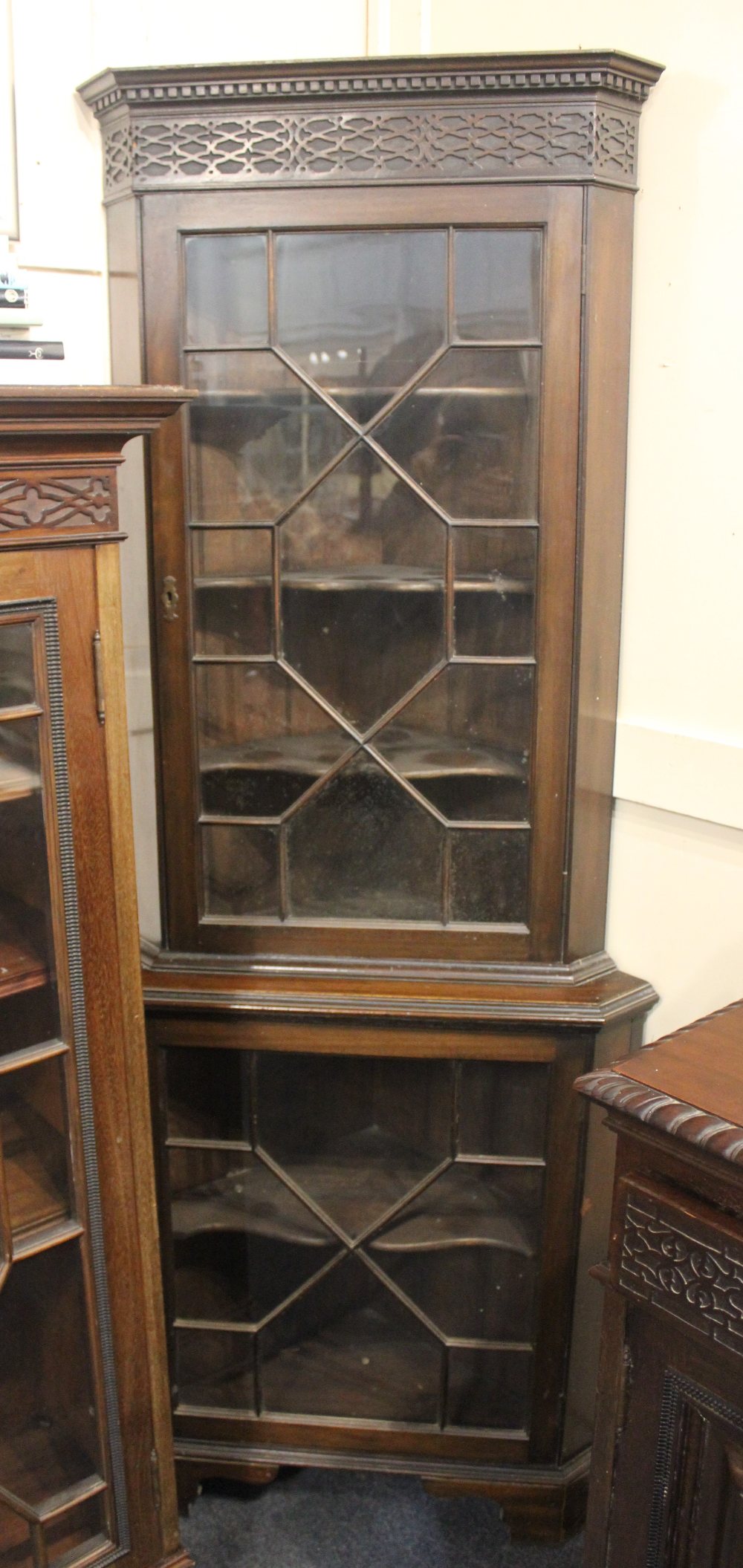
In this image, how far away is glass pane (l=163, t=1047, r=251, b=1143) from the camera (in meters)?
1.86

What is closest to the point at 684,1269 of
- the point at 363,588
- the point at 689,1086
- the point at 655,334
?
the point at 689,1086

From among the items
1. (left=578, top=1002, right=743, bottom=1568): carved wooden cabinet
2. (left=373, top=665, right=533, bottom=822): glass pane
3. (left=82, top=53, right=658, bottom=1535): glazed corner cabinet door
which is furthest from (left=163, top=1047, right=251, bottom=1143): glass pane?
(left=578, top=1002, right=743, bottom=1568): carved wooden cabinet

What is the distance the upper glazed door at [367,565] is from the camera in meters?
1.63

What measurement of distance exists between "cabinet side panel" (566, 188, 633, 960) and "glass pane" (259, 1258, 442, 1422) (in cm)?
65

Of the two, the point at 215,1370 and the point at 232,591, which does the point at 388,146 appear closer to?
the point at 232,591

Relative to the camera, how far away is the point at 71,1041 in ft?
4.78

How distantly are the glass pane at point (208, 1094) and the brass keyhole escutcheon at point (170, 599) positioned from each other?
24.6 inches

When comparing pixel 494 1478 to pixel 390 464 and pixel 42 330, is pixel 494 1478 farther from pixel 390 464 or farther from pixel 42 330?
pixel 42 330

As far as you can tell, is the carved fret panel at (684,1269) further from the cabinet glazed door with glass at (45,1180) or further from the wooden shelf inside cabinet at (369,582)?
the wooden shelf inside cabinet at (369,582)

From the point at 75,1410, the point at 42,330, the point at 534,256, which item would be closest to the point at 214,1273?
the point at 75,1410

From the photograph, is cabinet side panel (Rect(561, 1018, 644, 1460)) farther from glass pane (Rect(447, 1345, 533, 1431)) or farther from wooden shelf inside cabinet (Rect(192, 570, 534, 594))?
wooden shelf inside cabinet (Rect(192, 570, 534, 594))

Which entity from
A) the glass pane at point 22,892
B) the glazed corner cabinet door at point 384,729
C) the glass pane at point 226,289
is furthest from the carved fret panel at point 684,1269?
the glass pane at point 226,289

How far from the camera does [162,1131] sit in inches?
73.5

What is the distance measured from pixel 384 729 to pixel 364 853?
0.18m
